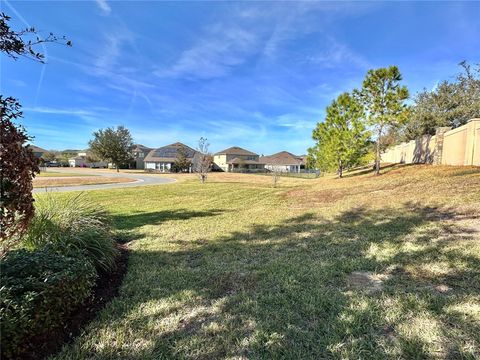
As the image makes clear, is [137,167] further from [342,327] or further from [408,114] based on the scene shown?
[342,327]

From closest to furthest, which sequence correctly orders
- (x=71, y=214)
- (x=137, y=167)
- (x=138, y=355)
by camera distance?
(x=138, y=355)
(x=71, y=214)
(x=137, y=167)

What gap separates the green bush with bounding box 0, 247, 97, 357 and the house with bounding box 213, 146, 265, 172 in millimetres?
66565

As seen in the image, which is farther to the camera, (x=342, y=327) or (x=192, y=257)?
(x=192, y=257)

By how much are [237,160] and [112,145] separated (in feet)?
98.5

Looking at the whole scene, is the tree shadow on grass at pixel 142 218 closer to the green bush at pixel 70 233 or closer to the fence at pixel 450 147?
the green bush at pixel 70 233

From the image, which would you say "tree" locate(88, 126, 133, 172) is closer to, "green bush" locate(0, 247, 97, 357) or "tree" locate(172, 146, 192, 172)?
"tree" locate(172, 146, 192, 172)

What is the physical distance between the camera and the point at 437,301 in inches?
114

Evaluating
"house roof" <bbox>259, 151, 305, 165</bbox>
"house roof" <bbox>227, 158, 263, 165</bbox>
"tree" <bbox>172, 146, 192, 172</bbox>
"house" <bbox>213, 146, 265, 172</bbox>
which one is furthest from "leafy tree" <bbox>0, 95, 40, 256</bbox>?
"house roof" <bbox>259, 151, 305, 165</bbox>

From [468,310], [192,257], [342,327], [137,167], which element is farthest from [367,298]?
[137,167]

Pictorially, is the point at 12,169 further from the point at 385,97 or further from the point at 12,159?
the point at 385,97

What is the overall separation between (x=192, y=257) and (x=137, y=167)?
7395cm

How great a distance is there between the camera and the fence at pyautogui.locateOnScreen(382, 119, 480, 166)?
1195 cm

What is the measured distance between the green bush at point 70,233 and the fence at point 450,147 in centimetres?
1421

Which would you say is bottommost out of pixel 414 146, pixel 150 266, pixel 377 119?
pixel 150 266
